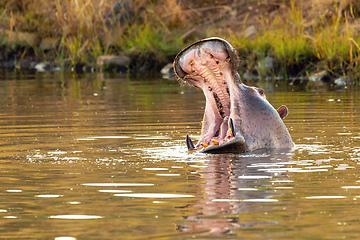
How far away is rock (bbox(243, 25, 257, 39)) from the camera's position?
21898mm

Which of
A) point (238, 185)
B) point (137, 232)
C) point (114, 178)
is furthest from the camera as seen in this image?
point (114, 178)

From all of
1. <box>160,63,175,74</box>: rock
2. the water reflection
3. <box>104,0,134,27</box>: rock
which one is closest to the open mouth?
the water reflection

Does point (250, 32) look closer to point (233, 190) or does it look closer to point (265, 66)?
point (265, 66)

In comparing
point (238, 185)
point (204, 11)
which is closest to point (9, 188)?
point (238, 185)

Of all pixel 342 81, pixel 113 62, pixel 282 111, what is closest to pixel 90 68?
pixel 113 62

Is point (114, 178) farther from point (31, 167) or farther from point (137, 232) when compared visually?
point (137, 232)

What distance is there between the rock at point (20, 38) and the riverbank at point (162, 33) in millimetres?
31

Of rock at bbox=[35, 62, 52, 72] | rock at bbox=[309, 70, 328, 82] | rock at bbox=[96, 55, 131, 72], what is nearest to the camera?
rock at bbox=[309, 70, 328, 82]

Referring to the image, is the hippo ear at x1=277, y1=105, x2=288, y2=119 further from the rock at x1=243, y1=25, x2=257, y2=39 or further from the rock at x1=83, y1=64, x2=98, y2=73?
the rock at x1=83, y1=64, x2=98, y2=73

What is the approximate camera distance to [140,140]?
8.96 metres

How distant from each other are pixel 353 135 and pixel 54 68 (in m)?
17.7

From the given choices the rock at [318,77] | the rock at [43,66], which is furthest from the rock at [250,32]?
the rock at [43,66]

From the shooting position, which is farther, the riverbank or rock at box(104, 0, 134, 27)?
rock at box(104, 0, 134, 27)

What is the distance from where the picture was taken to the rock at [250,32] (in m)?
21.9
